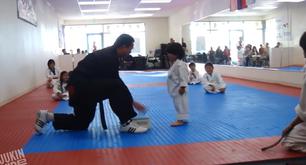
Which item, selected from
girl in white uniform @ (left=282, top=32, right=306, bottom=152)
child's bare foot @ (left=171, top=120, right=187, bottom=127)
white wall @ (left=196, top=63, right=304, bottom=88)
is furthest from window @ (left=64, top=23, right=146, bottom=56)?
girl in white uniform @ (left=282, top=32, right=306, bottom=152)

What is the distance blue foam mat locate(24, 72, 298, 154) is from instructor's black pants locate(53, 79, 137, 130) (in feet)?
0.62

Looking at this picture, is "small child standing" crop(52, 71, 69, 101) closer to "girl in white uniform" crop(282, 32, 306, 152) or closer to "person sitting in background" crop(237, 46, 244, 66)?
"girl in white uniform" crop(282, 32, 306, 152)

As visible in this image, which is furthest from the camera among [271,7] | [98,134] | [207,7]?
[207,7]

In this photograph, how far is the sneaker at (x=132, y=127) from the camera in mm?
3955

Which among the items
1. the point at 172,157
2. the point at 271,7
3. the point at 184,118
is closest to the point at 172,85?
the point at 184,118

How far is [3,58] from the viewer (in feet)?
23.0

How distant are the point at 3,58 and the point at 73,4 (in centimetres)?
857

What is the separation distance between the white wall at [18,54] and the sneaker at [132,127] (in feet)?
12.7

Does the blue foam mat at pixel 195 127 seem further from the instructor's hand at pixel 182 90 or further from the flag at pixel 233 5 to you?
the flag at pixel 233 5

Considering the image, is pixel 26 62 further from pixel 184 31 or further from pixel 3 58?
pixel 184 31

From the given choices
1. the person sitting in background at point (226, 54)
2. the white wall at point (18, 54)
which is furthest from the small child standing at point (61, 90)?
the person sitting in background at point (226, 54)

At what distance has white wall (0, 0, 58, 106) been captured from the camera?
23.4ft

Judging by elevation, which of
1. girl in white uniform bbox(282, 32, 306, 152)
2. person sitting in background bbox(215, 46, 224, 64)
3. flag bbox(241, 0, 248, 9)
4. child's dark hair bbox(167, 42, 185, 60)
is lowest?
girl in white uniform bbox(282, 32, 306, 152)

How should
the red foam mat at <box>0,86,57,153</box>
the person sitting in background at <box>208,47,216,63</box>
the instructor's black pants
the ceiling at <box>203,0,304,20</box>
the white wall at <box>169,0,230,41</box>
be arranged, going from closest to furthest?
1. the red foam mat at <box>0,86,57,153</box>
2. the instructor's black pants
3. the ceiling at <box>203,0,304,20</box>
4. the white wall at <box>169,0,230,41</box>
5. the person sitting in background at <box>208,47,216,63</box>
